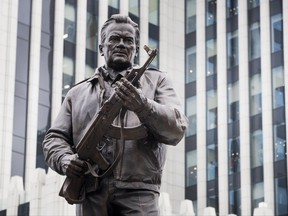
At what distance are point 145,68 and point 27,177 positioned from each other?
5352cm

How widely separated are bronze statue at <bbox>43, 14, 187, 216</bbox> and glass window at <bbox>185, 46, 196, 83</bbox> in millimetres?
66937

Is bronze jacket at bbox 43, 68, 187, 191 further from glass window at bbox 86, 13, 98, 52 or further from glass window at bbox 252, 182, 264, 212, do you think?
glass window at bbox 86, 13, 98, 52

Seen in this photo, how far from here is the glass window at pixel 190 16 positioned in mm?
77044

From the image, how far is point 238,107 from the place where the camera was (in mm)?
70812

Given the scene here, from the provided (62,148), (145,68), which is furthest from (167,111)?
(62,148)

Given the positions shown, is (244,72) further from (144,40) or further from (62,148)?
(62,148)

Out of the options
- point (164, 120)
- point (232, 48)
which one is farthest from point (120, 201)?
point (232, 48)

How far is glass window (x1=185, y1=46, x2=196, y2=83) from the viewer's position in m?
75.6

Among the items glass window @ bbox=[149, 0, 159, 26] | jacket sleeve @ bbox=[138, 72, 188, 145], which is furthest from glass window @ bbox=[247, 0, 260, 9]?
jacket sleeve @ bbox=[138, 72, 188, 145]

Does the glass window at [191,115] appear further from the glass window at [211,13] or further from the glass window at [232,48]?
the glass window at [211,13]

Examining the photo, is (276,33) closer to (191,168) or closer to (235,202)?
(191,168)

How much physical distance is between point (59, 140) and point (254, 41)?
63586 mm

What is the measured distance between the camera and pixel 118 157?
7887 mm

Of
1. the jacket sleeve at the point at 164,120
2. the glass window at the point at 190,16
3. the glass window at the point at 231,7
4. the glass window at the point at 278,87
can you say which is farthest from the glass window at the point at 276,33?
the jacket sleeve at the point at 164,120
